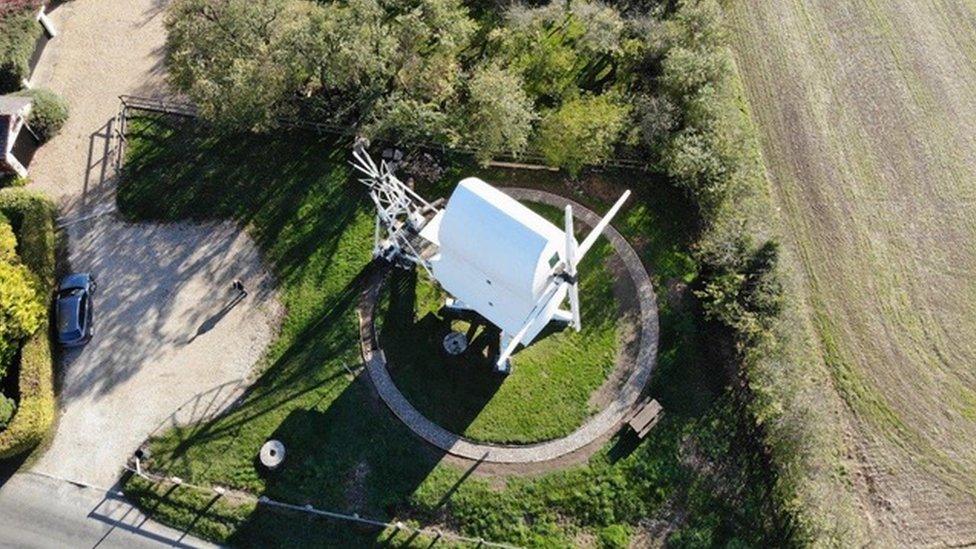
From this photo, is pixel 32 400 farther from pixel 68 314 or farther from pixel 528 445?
pixel 528 445

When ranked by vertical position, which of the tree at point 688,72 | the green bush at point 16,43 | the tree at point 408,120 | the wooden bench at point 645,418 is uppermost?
the green bush at point 16,43

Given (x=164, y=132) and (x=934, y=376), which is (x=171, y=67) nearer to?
(x=164, y=132)

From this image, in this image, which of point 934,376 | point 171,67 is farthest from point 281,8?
point 934,376

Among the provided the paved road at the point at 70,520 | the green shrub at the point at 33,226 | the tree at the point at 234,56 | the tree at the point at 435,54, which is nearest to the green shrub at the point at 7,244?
the green shrub at the point at 33,226

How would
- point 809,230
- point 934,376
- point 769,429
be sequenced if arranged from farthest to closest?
point 809,230 < point 934,376 < point 769,429

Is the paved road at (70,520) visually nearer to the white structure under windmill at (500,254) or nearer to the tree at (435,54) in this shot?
the white structure under windmill at (500,254)

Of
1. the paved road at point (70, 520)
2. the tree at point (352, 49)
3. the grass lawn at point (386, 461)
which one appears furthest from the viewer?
the tree at point (352, 49)

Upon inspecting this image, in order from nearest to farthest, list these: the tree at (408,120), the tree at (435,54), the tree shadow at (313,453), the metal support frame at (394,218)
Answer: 1. the tree shadow at (313,453)
2. the metal support frame at (394,218)
3. the tree at (408,120)
4. the tree at (435,54)

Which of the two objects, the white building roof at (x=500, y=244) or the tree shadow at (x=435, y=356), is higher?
the white building roof at (x=500, y=244)
